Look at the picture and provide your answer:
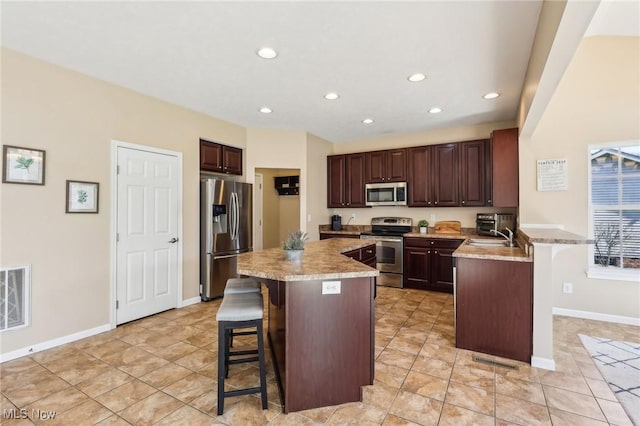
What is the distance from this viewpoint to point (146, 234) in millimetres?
3576

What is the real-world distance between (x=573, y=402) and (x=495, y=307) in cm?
78

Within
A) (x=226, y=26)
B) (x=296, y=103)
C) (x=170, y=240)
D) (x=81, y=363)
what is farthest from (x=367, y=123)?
(x=81, y=363)

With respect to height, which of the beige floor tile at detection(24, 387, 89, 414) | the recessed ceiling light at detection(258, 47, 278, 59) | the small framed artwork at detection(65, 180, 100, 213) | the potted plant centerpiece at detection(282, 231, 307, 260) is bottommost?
the beige floor tile at detection(24, 387, 89, 414)

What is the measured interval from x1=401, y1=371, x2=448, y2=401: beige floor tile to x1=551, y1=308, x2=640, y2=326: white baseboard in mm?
2526

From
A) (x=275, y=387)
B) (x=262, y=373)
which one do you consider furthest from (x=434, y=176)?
(x=262, y=373)

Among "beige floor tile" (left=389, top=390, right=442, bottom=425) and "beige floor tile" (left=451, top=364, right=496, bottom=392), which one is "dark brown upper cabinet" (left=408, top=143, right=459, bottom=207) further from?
"beige floor tile" (left=389, top=390, right=442, bottom=425)

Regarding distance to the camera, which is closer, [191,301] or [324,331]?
[324,331]

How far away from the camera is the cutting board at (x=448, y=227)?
493cm

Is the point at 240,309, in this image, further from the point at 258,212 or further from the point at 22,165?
the point at 258,212

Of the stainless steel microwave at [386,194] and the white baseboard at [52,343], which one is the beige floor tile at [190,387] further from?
the stainless steel microwave at [386,194]

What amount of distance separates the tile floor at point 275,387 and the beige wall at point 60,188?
0.38m

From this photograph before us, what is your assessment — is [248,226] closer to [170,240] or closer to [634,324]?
[170,240]

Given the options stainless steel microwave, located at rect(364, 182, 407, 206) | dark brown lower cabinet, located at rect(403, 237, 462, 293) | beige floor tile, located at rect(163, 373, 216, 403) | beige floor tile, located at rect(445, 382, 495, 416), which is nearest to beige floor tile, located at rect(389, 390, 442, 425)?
beige floor tile, located at rect(445, 382, 495, 416)

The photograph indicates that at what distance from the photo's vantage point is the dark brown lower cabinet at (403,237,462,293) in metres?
4.52
